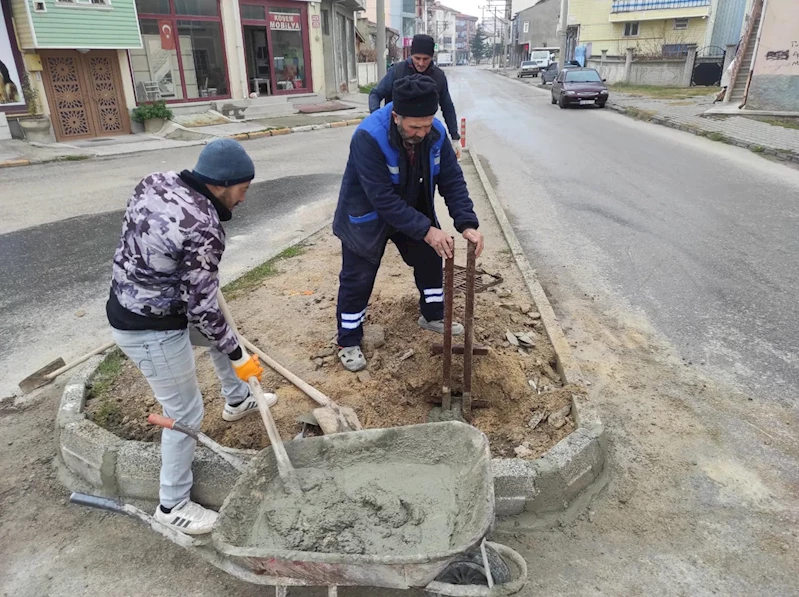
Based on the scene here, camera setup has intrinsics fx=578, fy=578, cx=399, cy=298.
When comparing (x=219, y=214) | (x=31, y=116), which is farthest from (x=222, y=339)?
(x=31, y=116)

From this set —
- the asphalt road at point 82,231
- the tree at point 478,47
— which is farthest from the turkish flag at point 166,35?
the tree at point 478,47

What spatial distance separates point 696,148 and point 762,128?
3.48m

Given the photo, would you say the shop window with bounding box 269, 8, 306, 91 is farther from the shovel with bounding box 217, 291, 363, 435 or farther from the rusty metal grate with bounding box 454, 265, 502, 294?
the shovel with bounding box 217, 291, 363, 435

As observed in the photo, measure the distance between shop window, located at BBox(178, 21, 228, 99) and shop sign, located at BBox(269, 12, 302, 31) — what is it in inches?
106

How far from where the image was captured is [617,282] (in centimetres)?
600

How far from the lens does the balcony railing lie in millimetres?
42031

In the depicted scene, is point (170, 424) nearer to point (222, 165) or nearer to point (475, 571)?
point (222, 165)

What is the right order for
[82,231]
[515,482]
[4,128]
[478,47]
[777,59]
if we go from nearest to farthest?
[515,482]
[82,231]
[4,128]
[777,59]
[478,47]

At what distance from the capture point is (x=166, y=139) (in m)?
17.2

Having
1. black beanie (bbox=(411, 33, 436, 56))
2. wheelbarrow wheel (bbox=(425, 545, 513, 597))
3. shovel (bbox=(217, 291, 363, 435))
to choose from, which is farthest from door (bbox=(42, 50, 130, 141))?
wheelbarrow wheel (bbox=(425, 545, 513, 597))

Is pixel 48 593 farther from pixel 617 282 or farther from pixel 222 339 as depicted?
pixel 617 282

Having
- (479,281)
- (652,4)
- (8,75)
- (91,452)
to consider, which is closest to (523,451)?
(91,452)

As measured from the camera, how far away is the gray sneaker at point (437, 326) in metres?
4.40

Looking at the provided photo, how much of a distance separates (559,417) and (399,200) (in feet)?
5.44
